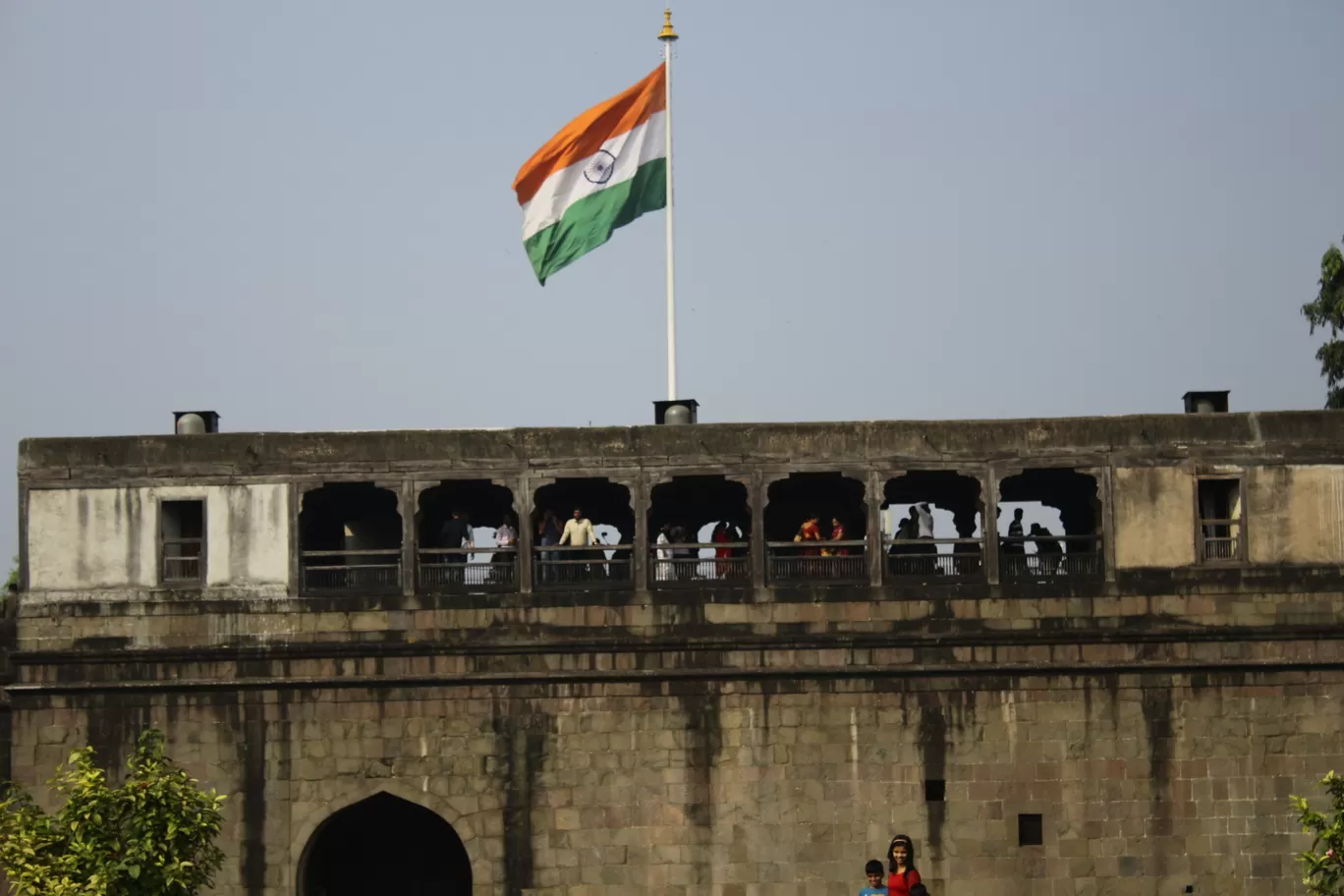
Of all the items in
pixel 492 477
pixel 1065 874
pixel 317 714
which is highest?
pixel 492 477

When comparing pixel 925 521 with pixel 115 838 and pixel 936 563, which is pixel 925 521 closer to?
pixel 936 563

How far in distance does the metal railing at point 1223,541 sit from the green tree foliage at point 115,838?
1331cm

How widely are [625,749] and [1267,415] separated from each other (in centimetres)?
958

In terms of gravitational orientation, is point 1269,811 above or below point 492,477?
below

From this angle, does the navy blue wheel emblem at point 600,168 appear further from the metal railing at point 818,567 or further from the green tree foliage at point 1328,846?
the green tree foliage at point 1328,846

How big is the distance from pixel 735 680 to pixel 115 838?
26.5 ft

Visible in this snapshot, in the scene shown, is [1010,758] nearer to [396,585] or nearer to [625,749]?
[625,749]

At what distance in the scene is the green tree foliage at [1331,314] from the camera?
42.5m

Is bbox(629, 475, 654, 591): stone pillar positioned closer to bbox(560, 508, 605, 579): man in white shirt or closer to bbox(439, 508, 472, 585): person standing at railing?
bbox(560, 508, 605, 579): man in white shirt

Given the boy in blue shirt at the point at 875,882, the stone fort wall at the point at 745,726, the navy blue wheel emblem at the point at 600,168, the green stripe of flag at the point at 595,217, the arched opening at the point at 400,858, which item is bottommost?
the arched opening at the point at 400,858

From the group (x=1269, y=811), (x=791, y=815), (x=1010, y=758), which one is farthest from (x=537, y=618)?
(x=1269, y=811)

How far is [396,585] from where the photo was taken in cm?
2908

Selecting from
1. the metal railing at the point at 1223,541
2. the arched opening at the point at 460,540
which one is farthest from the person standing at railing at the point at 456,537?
the metal railing at the point at 1223,541

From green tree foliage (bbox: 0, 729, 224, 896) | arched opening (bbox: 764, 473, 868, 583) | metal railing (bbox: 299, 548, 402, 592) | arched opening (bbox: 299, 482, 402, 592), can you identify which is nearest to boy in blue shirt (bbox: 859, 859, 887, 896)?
arched opening (bbox: 764, 473, 868, 583)
